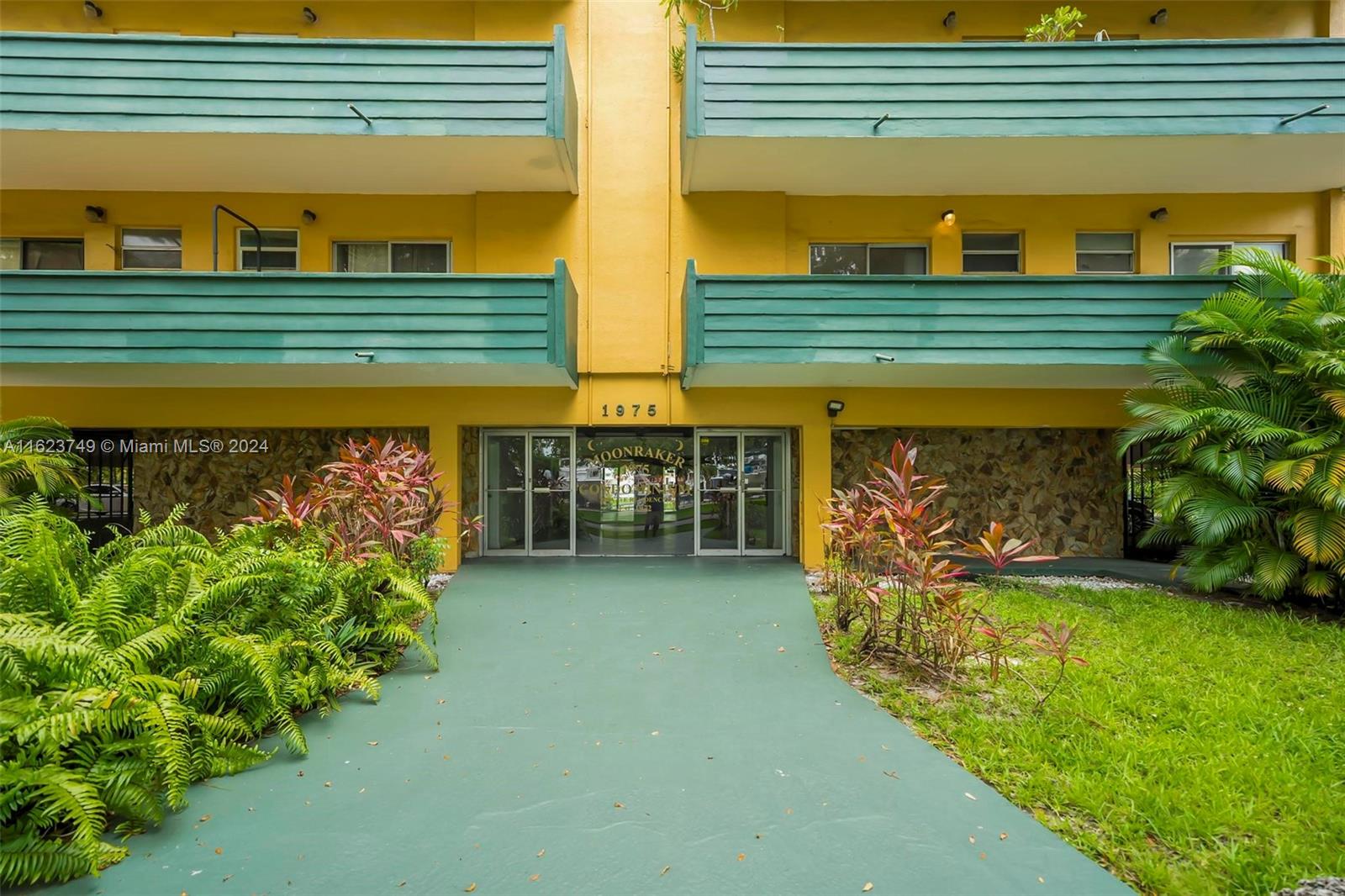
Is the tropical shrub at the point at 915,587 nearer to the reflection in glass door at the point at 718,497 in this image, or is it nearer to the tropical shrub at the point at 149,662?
the reflection in glass door at the point at 718,497

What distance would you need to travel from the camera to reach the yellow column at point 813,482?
30.3 ft

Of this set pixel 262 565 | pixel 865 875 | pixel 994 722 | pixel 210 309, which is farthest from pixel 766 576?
pixel 210 309

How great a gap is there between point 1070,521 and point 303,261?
44.5 feet

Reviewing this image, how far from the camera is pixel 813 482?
930 centimetres

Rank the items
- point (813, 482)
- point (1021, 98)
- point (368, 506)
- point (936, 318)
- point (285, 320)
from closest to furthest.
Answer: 1. point (368, 506)
2. point (285, 320)
3. point (936, 318)
4. point (1021, 98)
5. point (813, 482)

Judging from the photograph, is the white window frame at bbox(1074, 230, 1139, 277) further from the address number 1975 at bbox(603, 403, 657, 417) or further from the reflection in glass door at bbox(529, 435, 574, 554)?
the reflection in glass door at bbox(529, 435, 574, 554)

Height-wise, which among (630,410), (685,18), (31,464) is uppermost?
(685,18)

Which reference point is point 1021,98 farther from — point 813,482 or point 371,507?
point 371,507

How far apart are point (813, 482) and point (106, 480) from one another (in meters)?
11.4

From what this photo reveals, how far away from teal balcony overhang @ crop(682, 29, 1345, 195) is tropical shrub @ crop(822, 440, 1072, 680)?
5.10 m

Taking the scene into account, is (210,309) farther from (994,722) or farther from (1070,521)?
(1070,521)

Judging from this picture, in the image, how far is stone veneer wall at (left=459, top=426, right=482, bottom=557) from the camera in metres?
9.67

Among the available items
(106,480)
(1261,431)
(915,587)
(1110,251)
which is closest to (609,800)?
(915,587)

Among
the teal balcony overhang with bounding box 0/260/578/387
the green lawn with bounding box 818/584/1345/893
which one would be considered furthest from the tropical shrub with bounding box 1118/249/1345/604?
the teal balcony overhang with bounding box 0/260/578/387
